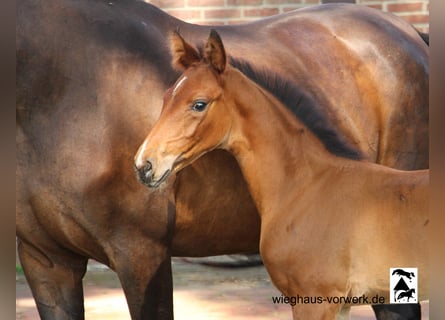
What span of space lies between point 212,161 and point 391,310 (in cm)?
113

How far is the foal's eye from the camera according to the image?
9.18 ft

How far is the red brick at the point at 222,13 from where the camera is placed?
535 cm

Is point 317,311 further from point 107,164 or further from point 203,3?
point 203,3

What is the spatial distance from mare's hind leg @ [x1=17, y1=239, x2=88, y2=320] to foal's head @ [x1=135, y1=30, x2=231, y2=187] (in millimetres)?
739

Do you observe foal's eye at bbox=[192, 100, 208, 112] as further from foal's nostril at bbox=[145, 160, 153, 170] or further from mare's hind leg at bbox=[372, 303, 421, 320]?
mare's hind leg at bbox=[372, 303, 421, 320]

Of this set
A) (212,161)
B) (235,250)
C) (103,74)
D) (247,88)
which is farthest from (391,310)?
(103,74)

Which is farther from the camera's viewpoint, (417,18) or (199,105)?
(417,18)

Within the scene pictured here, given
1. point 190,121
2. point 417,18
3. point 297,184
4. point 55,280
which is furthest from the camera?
point 417,18

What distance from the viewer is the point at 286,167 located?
2.94 meters

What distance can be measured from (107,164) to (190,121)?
41cm

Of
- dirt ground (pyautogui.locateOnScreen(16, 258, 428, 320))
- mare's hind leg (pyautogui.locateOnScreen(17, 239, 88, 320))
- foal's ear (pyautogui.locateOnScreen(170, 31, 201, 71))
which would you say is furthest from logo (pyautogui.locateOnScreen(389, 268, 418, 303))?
dirt ground (pyautogui.locateOnScreen(16, 258, 428, 320))

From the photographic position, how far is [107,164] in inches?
119

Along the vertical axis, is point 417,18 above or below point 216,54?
below

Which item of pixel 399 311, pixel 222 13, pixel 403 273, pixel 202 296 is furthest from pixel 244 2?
pixel 403 273
